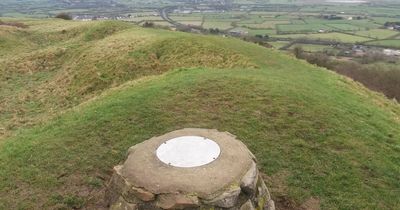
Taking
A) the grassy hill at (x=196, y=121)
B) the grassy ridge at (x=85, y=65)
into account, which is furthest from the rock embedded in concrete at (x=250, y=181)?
the grassy ridge at (x=85, y=65)

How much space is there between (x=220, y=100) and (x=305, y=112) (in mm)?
3446

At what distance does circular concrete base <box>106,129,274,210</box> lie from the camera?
8898 mm

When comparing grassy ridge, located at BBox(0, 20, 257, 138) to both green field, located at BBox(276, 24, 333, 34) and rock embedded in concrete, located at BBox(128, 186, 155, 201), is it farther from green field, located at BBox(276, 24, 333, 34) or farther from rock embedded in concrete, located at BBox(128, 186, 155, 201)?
green field, located at BBox(276, 24, 333, 34)

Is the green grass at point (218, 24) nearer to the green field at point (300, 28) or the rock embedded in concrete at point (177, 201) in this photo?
the green field at point (300, 28)

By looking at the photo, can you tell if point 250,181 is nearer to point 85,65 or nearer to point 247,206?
point 247,206

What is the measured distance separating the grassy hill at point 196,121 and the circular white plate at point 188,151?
2.67m

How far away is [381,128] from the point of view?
16.6 m

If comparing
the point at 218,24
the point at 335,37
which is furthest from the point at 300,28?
the point at 218,24

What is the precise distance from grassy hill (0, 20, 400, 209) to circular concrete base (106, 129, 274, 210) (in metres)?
2.18

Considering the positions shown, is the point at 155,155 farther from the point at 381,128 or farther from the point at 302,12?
the point at 302,12

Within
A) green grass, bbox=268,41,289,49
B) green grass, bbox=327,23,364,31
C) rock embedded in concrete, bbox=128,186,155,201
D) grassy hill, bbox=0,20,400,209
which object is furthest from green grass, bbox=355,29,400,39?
rock embedded in concrete, bbox=128,186,155,201

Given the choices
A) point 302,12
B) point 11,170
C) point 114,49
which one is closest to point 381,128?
point 11,170

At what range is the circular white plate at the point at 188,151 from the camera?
32.1 ft

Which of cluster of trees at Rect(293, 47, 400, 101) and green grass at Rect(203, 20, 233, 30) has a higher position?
cluster of trees at Rect(293, 47, 400, 101)
